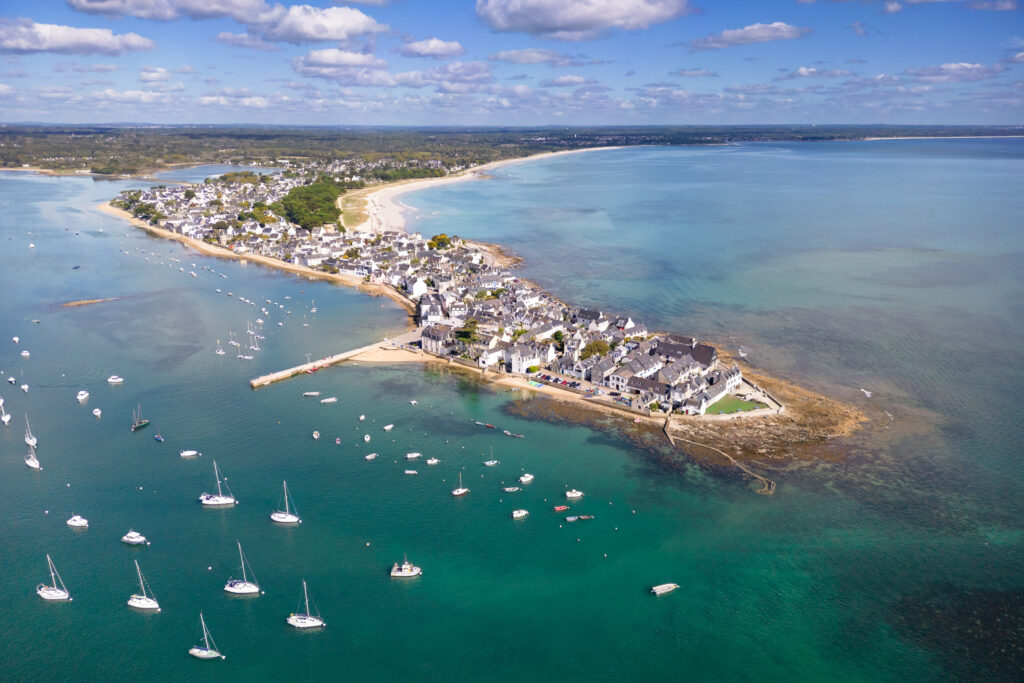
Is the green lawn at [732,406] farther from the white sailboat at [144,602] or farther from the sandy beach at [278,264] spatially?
the sandy beach at [278,264]

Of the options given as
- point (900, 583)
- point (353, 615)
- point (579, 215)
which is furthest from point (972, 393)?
point (579, 215)

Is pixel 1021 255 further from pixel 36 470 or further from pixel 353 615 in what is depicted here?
pixel 36 470

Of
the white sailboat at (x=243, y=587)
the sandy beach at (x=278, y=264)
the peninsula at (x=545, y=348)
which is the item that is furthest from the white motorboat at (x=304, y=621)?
the sandy beach at (x=278, y=264)

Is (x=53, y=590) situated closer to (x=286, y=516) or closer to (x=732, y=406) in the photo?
(x=286, y=516)

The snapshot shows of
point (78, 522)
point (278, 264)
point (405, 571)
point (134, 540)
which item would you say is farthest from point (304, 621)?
point (278, 264)

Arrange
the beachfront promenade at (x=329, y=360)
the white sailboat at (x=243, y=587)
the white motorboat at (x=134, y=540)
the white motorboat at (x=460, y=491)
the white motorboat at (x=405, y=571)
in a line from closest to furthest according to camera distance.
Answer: the white sailboat at (x=243, y=587) → the white motorboat at (x=405, y=571) → the white motorboat at (x=134, y=540) → the white motorboat at (x=460, y=491) → the beachfront promenade at (x=329, y=360)

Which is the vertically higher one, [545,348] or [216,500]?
[545,348]
